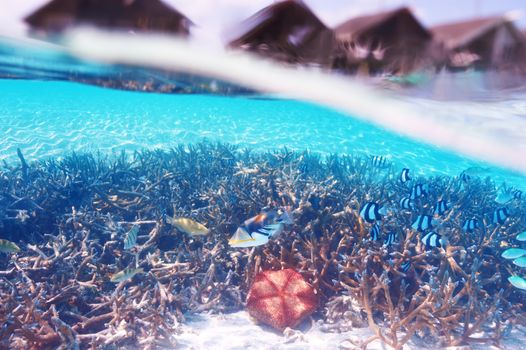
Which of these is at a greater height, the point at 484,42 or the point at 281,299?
the point at 484,42

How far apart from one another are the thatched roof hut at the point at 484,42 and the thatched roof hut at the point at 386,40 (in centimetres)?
31

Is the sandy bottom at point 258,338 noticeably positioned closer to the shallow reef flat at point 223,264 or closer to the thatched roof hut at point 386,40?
the shallow reef flat at point 223,264

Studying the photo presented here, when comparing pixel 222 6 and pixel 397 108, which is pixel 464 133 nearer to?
pixel 397 108

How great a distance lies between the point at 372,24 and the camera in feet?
15.9

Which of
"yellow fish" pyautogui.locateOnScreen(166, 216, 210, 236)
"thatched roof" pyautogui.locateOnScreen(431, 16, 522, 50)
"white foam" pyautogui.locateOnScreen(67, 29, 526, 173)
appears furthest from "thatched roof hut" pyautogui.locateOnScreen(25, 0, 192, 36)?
"thatched roof" pyautogui.locateOnScreen(431, 16, 522, 50)

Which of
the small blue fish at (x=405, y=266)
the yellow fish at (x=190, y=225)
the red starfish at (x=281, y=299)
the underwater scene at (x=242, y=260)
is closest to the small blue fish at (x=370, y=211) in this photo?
the underwater scene at (x=242, y=260)

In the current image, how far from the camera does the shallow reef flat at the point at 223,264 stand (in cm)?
414

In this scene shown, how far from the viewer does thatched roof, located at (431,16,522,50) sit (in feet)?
14.8

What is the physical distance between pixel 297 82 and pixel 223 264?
6114mm

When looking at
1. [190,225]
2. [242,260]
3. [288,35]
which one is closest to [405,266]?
[242,260]

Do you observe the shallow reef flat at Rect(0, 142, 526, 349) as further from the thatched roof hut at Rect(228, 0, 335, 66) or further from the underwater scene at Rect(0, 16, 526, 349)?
the thatched roof hut at Rect(228, 0, 335, 66)

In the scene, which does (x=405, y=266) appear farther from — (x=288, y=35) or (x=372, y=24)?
(x=288, y=35)

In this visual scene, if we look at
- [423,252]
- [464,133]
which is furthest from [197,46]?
[464,133]

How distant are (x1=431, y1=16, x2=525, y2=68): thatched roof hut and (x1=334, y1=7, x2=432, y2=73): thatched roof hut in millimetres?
313
